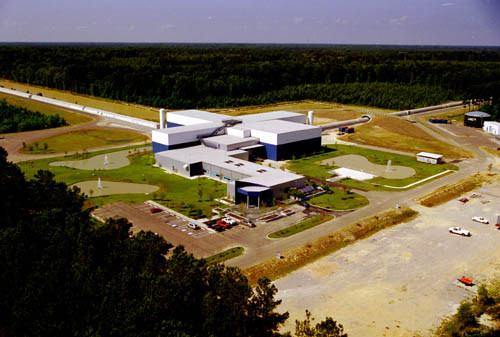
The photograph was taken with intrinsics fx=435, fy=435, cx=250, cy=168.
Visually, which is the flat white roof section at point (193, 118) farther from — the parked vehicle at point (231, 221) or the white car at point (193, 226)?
the white car at point (193, 226)

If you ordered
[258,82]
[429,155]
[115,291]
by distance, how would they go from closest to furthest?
[115,291] → [429,155] → [258,82]

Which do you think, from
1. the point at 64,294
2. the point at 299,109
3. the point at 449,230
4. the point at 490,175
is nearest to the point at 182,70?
the point at 299,109

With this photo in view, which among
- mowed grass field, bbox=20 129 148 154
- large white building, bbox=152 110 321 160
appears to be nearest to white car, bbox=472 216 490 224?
large white building, bbox=152 110 321 160

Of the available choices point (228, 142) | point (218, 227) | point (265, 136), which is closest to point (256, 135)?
point (265, 136)

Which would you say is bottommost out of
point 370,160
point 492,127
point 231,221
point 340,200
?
point 231,221

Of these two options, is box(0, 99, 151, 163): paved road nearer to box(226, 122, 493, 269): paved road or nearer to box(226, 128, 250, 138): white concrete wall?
box(226, 128, 250, 138): white concrete wall

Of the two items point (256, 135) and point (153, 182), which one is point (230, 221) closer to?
point (153, 182)

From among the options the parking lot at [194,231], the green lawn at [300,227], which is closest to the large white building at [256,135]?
the parking lot at [194,231]
